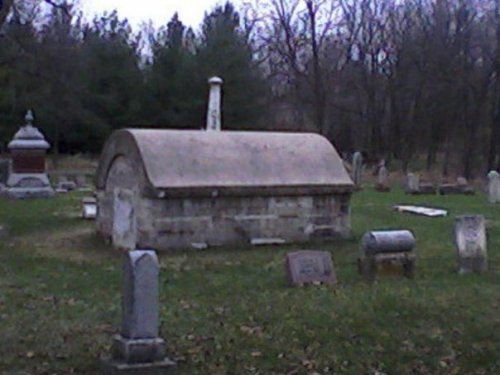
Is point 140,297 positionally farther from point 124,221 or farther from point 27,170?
point 27,170

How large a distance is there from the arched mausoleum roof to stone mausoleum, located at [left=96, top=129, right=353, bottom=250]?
0.02m

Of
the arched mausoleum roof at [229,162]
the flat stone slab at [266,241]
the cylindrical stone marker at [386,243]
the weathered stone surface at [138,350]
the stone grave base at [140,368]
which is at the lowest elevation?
the stone grave base at [140,368]

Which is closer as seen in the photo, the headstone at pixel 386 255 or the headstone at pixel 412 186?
the headstone at pixel 386 255

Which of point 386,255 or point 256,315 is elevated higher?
point 386,255

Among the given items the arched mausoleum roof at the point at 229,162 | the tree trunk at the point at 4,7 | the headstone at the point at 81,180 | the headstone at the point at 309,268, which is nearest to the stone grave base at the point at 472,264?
the headstone at the point at 309,268

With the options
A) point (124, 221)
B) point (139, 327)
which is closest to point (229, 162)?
point (124, 221)

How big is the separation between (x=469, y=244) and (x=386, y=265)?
4.62 feet

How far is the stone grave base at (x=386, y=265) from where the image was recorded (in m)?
11.6

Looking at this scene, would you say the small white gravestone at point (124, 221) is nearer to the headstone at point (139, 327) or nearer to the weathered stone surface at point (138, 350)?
the headstone at point (139, 327)

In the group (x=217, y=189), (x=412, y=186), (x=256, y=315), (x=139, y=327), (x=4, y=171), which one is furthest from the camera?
(x=4, y=171)

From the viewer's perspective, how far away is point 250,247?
1505 centimetres

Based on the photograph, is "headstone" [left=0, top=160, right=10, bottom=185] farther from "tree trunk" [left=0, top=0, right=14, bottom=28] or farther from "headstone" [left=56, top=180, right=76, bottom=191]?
"tree trunk" [left=0, top=0, right=14, bottom=28]

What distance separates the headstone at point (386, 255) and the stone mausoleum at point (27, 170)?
15792 millimetres

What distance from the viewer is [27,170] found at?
1027 inches
